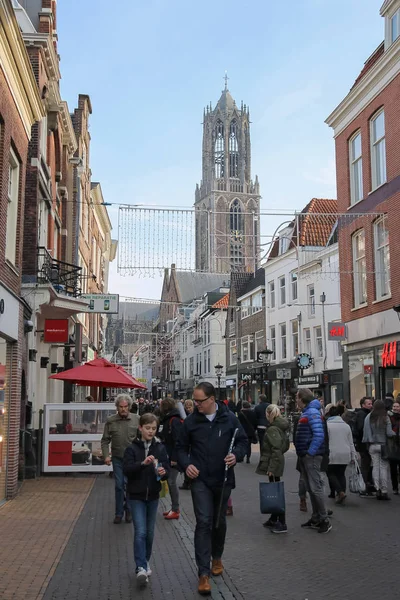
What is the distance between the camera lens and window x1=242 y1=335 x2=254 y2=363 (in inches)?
1860

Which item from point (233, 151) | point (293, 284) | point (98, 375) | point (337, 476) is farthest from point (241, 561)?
point (233, 151)

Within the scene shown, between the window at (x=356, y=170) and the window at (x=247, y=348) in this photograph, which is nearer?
the window at (x=356, y=170)

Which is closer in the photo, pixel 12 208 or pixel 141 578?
pixel 141 578

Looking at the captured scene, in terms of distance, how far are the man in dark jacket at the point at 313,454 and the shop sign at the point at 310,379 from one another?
2462 centimetres

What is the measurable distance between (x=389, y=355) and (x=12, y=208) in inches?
474

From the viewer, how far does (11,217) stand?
12.5 metres

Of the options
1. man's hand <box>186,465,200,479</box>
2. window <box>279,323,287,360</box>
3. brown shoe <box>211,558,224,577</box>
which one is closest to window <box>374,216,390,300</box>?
brown shoe <box>211,558,224,577</box>

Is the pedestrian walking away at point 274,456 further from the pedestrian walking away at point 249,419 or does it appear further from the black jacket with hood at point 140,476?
the pedestrian walking away at point 249,419

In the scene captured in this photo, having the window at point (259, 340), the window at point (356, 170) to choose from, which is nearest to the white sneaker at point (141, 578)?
the window at point (356, 170)

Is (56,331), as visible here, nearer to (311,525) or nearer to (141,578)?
(311,525)

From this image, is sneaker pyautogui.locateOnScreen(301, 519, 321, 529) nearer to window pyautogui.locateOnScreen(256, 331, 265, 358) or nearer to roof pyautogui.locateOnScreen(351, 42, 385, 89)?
roof pyautogui.locateOnScreen(351, 42, 385, 89)

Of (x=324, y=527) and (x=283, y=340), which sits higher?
(x=283, y=340)

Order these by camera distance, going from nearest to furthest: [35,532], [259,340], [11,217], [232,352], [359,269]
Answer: [35,532]
[11,217]
[359,269]
[259,340]
[232,352]

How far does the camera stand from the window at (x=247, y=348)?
47.2 m
